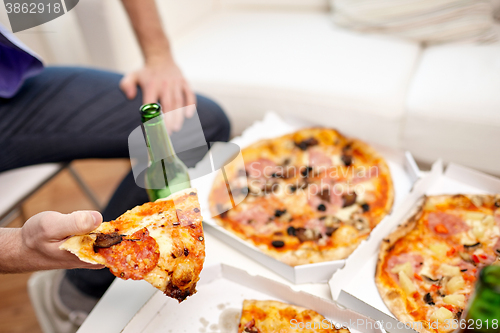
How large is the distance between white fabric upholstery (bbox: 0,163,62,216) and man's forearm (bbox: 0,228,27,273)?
548 millimetres

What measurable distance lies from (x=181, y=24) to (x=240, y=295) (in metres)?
1.56

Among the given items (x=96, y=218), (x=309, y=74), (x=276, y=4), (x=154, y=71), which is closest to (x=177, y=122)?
(x=96, y=218)

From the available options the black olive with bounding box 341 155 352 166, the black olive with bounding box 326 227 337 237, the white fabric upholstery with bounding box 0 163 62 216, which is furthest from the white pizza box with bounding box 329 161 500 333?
the white fabric upholstery with bounding box 0 163 62 216

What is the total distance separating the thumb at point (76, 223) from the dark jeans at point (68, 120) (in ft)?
1.72

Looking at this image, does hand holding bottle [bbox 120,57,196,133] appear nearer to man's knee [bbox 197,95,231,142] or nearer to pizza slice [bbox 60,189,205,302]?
man's knee [bbox 197,95,231,142]

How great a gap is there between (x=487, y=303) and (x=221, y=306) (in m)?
0.51

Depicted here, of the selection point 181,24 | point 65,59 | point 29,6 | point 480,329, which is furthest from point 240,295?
point 65,59

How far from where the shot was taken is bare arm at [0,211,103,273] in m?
0.50

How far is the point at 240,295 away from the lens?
0.73 m

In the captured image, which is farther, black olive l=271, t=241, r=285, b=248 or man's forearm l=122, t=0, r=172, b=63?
man's forearm l=122, t=0, r=172, b=63

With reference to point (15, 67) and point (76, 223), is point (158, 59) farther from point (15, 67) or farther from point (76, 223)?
point (76, 223)

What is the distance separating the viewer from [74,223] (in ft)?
1.62

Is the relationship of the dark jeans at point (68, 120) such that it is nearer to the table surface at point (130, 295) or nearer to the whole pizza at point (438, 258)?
the table surface at point (130, 295)

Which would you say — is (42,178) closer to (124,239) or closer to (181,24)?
(124,239)
